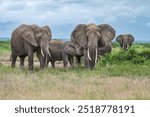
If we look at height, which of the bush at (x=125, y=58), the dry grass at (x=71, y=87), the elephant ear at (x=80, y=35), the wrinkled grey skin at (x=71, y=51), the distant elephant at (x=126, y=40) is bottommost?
the distant elephant at (x=126, y=40)

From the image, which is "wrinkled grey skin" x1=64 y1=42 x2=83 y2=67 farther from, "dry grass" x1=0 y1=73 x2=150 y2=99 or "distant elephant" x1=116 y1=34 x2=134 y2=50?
"distant elephant" x1=116 y1=34 x2=134 y2=50

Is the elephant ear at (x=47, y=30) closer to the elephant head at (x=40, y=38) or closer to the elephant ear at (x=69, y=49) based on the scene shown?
the elephant head at (x=40, y=38)

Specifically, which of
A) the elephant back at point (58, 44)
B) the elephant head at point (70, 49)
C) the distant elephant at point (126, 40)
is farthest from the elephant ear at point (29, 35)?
the distant elephant at point (126, 40)

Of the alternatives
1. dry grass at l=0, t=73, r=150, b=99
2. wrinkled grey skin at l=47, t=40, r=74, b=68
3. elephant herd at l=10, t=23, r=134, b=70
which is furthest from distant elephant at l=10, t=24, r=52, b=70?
dry grass at l=0, t=73, r=150, b=99

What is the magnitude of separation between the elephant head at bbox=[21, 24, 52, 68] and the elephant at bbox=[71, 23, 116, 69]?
1511mm

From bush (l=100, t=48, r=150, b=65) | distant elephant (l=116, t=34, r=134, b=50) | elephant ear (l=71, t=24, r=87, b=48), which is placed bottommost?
distant elephant (l=116, t=34, r=134, b=50)

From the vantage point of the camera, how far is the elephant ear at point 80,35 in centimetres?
2247

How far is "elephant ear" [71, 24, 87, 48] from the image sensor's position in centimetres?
2247

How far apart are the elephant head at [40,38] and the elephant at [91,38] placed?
1511 millimetres

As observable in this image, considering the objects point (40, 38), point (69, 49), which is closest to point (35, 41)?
point (40, 38)

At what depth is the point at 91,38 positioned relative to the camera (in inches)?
846

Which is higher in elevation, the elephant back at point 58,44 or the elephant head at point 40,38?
the elephant head at point 40,38

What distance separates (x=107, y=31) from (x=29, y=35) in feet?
11.6

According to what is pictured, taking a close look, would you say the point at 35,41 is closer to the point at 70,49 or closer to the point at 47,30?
the point at 47,30
